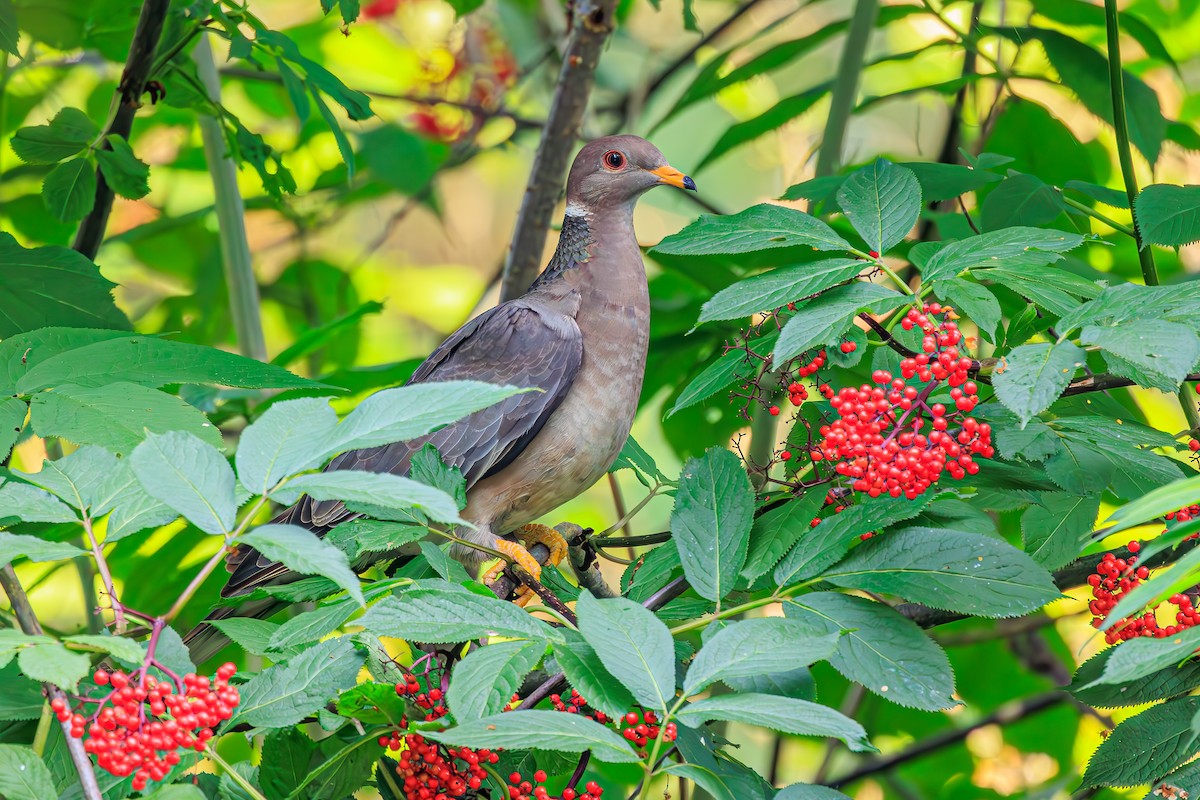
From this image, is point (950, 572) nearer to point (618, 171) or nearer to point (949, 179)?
point (949, 179)

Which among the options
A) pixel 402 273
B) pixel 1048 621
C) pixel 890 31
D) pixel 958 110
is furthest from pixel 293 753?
pixel 890 31

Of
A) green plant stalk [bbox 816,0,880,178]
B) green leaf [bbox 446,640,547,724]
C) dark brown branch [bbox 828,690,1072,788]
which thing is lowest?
dark brown branch [bbox 828,690,1072,788]

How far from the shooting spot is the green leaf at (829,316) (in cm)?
141

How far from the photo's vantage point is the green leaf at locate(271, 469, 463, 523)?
3.36 ft

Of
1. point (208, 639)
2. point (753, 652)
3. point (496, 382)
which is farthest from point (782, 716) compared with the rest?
point (496, 382)

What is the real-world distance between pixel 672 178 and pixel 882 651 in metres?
1.92

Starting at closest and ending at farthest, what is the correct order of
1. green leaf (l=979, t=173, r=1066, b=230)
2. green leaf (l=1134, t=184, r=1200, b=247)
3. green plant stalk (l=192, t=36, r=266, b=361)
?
green leaf (l=1134, t=184, r=1200, b=247) < green leaf (l=979, t=173, r=1066, b=230) < green plant stalk (l=192, t=36, r=266, b=361)

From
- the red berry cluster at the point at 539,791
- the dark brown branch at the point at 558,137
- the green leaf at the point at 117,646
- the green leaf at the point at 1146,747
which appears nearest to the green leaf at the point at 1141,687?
the green leaf at the point at 1146,747

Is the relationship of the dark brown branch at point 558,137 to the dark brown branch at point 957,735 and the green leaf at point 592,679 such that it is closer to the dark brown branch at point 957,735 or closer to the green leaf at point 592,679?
the dark brown branch at point 957,735

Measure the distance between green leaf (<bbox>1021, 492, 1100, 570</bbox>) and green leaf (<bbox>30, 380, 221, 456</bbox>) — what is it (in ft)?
3.90

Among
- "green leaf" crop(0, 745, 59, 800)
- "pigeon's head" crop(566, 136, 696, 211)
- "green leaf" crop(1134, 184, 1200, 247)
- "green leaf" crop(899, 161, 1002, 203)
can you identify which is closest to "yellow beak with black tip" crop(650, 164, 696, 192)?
"pigeon's head" crop(566, 136, 696, 211)

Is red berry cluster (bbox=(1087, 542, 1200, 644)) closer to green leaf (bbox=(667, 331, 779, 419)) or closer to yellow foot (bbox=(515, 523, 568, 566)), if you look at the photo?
green leaf (bbox=(667, 331, 779, 419))

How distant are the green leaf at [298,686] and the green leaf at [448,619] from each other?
0.47 feet

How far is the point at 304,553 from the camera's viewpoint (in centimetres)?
105
